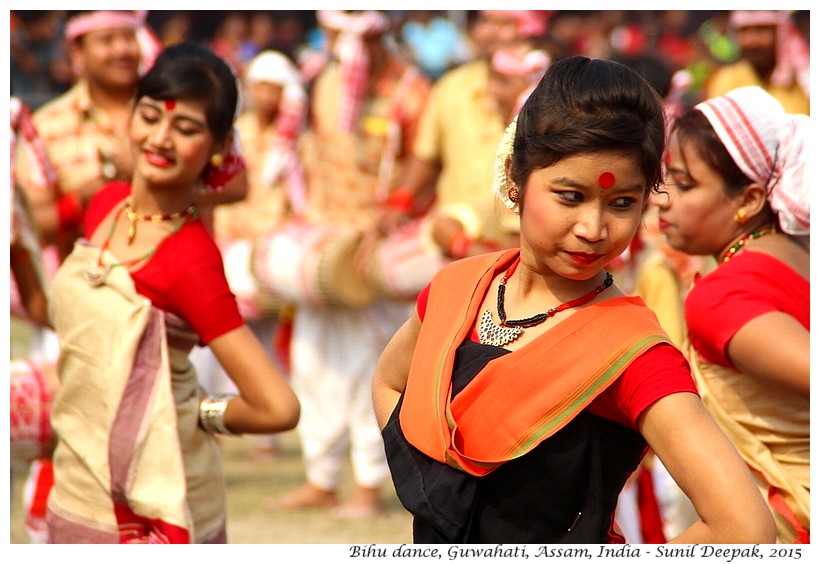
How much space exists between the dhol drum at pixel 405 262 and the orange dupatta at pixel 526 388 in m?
3.38

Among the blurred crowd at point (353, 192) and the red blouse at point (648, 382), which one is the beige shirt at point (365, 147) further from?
the red blouse at point (648, 382)

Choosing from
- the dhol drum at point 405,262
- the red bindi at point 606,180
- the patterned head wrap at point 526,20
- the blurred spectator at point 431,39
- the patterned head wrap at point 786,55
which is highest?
the red bindi at point 606,180

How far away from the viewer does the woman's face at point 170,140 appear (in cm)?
337

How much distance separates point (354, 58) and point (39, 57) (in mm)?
7967

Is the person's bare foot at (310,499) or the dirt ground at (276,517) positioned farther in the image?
the person's bare foot at (310,499)

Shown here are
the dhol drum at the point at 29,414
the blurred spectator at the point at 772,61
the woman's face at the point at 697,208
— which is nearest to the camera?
the woman's face at the point at 697,208

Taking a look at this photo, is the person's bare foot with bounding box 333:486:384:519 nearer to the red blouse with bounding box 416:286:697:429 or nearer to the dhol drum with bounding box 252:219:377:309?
the dhol drum with bounding box 252:219:377:309

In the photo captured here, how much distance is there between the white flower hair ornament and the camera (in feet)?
8.04

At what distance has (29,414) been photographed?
3.80 m

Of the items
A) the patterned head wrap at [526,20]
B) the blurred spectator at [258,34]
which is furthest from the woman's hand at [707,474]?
the blurred spectator at [258,34]

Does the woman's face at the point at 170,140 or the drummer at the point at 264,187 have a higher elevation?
the woman's face at the point at 170,140

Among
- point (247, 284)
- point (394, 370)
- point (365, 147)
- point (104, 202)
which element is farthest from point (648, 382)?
point (365, 147)

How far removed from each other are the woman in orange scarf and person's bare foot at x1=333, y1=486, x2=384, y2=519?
372cm

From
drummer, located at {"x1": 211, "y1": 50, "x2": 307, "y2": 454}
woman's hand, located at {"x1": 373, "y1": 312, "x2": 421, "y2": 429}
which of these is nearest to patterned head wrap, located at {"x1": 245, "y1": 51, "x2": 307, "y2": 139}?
drummer, located at {"x1": 211, "y1": 50, "x2": 307, "y2": 454}
